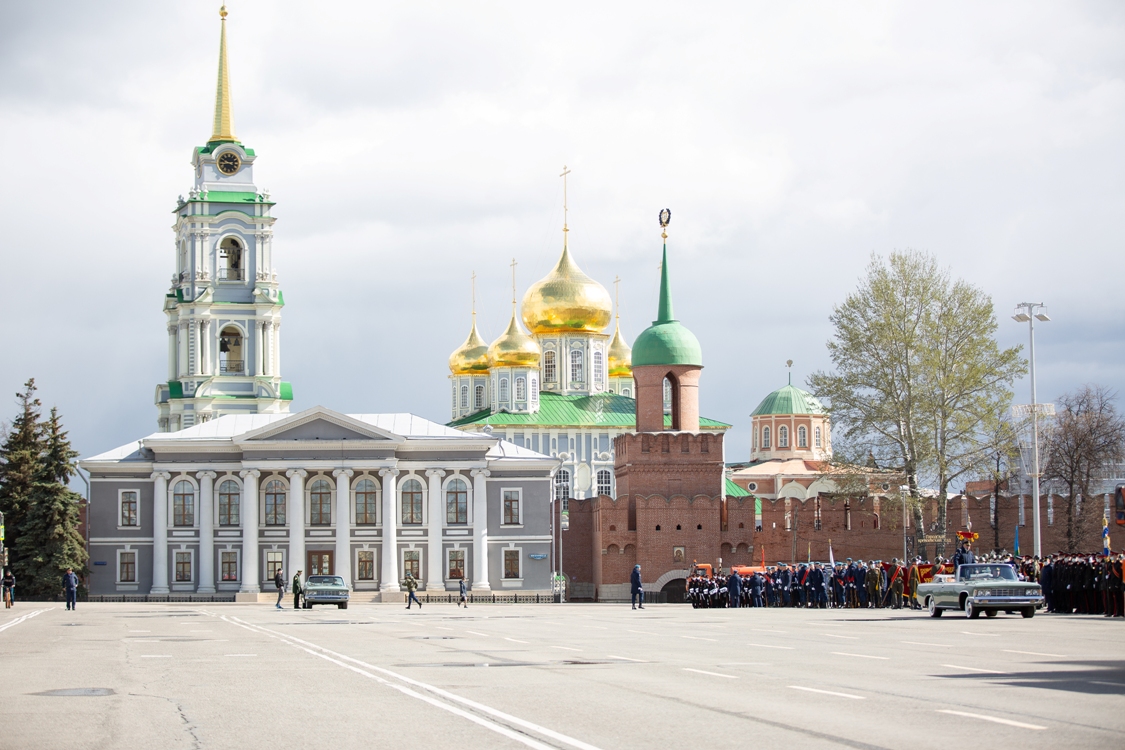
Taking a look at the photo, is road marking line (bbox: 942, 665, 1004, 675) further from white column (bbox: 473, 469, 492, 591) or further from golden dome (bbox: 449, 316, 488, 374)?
golden dome (bbox: 449, 316, 488, 374)

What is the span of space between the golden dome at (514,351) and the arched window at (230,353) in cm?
2037

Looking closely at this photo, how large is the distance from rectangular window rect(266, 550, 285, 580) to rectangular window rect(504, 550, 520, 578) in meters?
9.89

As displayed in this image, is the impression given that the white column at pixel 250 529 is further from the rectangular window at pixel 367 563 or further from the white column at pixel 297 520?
the rectangular window at pixel 367 563

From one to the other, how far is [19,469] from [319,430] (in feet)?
45.6

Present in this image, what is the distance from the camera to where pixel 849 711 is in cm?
1302

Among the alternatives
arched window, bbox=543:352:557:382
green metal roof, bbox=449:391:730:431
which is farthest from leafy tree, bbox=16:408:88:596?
arched window, bbox=543:352:557:382

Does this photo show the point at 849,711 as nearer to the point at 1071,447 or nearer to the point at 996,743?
the point at 996,743

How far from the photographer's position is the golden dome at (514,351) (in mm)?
103500

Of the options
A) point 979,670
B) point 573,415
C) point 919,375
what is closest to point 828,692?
point 979,670

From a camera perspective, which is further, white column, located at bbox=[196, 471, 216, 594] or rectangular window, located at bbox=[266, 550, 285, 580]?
rectangular window, located at bbox=[266, 550, 285, 580]

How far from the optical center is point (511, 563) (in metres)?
70.2

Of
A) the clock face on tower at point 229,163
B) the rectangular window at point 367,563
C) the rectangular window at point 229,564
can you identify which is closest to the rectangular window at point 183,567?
the rectangular window at point 229,564

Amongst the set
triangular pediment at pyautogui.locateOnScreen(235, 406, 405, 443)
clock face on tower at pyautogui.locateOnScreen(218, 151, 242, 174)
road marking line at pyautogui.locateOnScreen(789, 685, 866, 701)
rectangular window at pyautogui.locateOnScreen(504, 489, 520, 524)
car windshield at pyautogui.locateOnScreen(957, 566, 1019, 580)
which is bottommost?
road marking line at pyautogui.locateOnScreen(789, 685, 866, 701)

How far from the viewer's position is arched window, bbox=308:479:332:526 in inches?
2712
